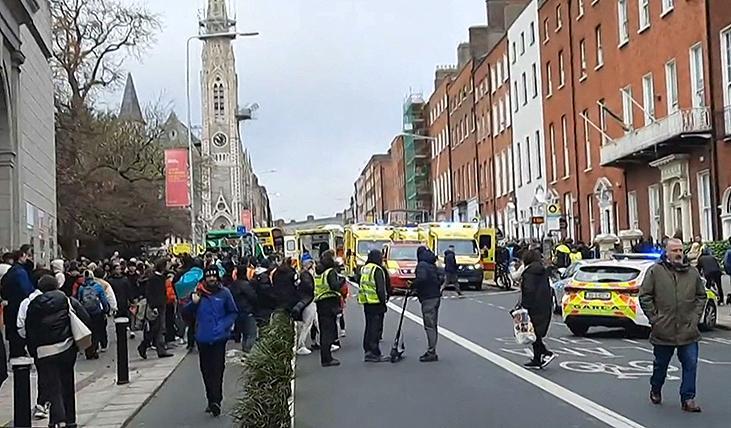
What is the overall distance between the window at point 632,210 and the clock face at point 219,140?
113 metres

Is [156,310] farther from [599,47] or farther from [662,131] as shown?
[599,47]

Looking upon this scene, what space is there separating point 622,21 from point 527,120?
60.2 feet

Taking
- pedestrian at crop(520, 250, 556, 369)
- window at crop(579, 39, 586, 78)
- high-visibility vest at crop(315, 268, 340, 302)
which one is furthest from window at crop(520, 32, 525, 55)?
pedestrian at crop(520, 250, 556, 369)

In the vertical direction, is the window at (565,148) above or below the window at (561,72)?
below

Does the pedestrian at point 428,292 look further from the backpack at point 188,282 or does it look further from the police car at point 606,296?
the police car at point 606,296

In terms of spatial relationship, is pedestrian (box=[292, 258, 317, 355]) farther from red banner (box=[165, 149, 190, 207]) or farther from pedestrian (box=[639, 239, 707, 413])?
red banner (box=[165, 149, 190, 207])

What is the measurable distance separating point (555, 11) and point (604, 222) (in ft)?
41.7

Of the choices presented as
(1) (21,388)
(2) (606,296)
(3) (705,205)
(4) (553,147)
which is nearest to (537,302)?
(2) (606,296)

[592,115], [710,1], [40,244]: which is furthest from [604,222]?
[40,244]

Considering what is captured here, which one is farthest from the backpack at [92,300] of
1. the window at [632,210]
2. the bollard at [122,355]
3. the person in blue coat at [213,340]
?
the window at [632,210]

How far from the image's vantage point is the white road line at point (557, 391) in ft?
37.4

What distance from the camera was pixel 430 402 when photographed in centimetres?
1314

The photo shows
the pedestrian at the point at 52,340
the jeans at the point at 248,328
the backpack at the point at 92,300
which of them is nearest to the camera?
the pedestrian at the point at 52,340

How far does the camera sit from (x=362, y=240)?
4628 cm
